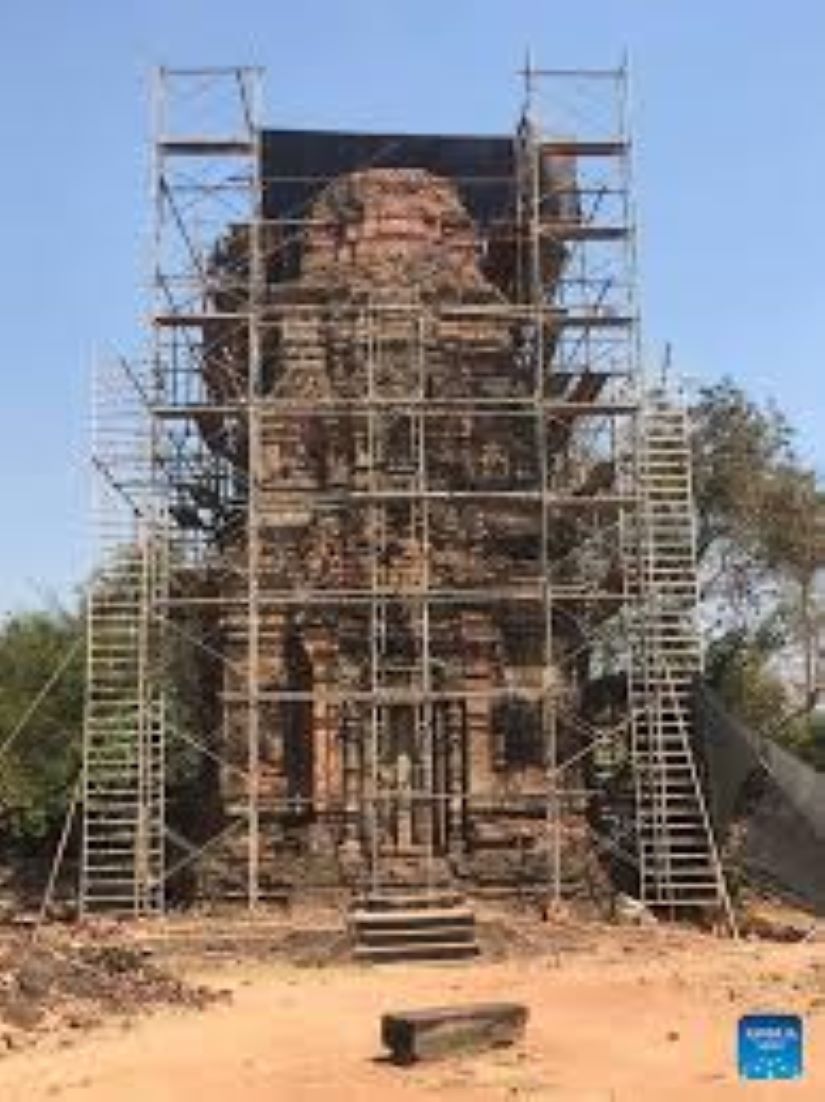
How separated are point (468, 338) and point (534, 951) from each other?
10836mm

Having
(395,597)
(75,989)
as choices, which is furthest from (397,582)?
(75,989)

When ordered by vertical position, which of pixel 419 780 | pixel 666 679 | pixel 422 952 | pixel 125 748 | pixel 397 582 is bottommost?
pixel 422 952

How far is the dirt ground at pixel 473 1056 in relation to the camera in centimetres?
1418

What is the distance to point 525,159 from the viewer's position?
30.5 m

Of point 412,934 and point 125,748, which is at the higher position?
point 125,748

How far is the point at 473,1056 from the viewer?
15336 millimetres

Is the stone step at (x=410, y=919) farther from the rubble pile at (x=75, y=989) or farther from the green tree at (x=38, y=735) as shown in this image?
the green tree at (x=38, y=735)

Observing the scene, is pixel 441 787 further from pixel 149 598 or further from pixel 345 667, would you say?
pixel 149 598

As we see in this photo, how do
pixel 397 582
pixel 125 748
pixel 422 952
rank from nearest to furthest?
1. pixel 422 952
2. pixel 125 748
3. pixel 397 582

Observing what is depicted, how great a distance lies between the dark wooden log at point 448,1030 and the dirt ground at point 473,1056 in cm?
16

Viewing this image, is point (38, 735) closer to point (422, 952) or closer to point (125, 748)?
point (125, 748)

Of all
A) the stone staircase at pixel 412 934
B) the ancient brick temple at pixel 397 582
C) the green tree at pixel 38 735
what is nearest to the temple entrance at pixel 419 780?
the ancient brick temple at pixel 397 582

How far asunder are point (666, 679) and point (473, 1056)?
12.1 metres

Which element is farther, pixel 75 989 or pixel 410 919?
pixel 410 919
